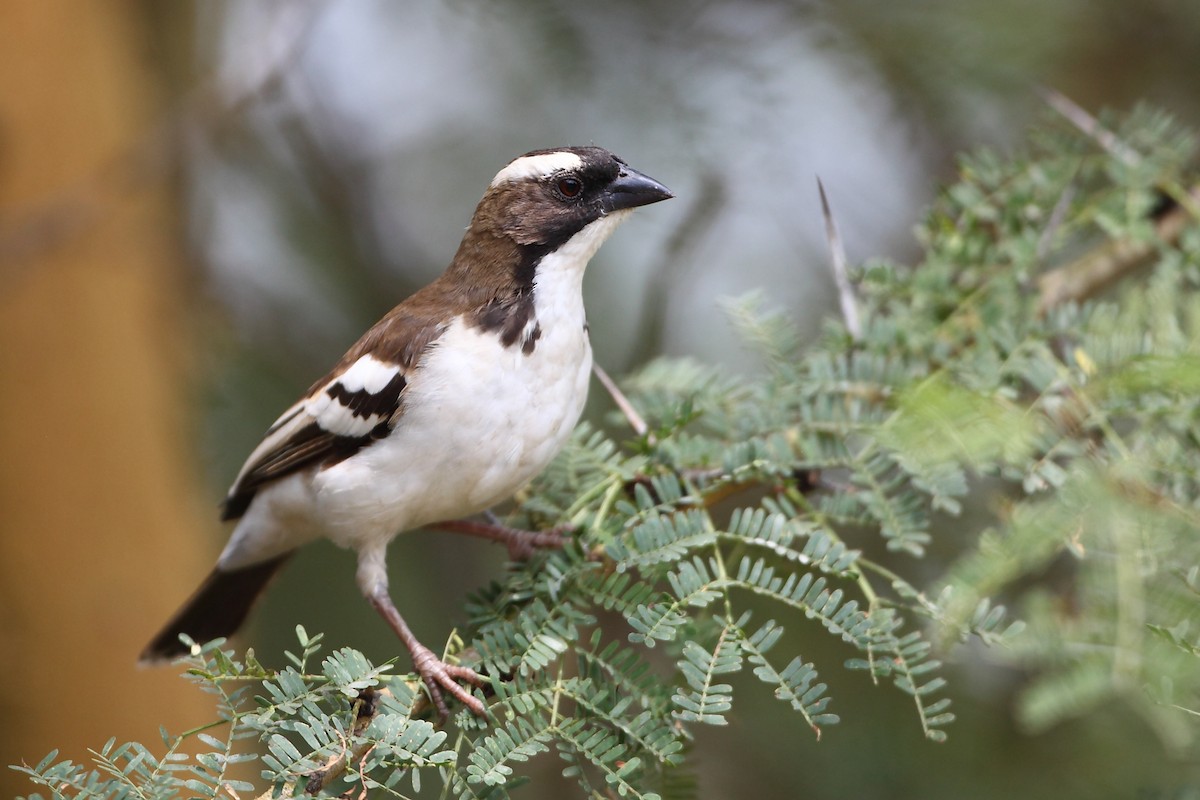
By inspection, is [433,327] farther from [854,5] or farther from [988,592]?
[854,5]

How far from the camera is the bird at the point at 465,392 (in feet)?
9.10

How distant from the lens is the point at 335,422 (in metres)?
2.99

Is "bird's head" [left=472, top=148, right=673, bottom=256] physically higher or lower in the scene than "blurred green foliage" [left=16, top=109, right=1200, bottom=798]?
higher

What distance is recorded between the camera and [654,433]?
2.79 meters

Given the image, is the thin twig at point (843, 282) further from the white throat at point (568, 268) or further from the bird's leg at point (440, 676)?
the bird's leg at point (440, 676)

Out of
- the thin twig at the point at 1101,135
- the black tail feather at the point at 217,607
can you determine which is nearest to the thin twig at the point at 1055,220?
the thin twig at the point at 1101,135

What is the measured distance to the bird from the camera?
9.10 ft

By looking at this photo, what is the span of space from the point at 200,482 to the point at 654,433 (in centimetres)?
299

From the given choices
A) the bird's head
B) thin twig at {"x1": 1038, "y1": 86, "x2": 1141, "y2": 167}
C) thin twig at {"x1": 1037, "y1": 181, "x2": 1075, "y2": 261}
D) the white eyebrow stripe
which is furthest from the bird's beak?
thin twig at {"x1": 1038, "y1": 86, "x2": 1141, "y2": 167}

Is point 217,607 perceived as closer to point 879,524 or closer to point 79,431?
point 79,431

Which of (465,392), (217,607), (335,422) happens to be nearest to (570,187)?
(465,392)

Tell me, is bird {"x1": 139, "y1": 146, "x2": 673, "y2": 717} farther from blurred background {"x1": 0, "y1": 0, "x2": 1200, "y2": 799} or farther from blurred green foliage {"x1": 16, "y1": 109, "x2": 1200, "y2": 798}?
blurred background {"x1": 0, "y1": 0, "x2": 1200, "y2": 799}

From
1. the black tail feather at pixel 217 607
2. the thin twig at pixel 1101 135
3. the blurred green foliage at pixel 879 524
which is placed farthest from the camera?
the black tail feather at pixel 217 607

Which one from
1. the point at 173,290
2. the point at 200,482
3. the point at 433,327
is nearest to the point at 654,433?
the point at 433,327
